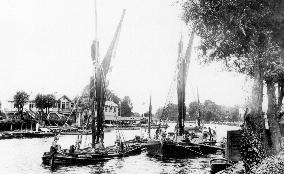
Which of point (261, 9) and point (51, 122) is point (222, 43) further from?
point (51, 122)

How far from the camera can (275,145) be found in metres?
21.5

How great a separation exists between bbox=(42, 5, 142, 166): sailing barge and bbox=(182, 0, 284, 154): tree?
15.8m

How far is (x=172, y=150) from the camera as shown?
3881 centimetres

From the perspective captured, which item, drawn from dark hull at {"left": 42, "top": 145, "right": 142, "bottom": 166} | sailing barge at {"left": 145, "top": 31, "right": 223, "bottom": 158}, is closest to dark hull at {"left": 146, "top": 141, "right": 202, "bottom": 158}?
sailing barge at {"left": 145, "top": 31, "right": 223, "bottom": 158}

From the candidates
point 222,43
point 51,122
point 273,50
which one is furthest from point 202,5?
point 51,122

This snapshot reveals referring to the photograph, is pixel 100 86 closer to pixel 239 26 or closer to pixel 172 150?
pixel 172 150

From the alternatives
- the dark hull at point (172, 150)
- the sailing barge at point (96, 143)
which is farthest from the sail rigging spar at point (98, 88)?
the dark hull at point (172, 150)

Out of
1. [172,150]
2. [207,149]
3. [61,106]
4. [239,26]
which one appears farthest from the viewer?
[61,106]

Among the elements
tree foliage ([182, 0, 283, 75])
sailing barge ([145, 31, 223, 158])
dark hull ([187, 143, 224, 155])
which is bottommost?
dark hull ([187, 143, 224, 155])

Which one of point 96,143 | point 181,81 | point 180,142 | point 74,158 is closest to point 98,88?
point 96,143

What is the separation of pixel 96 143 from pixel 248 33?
2000 centimetres

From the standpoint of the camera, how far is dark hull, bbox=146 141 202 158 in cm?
3866

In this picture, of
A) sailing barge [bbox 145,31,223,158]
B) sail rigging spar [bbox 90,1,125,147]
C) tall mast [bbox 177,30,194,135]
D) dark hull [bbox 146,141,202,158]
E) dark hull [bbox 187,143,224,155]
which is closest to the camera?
sail rigging spar [bbox 90,1,125,147]

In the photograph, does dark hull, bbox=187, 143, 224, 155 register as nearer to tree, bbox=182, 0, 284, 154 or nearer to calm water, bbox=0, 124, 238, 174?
calm water, bbox=0, 124, 238, 174
